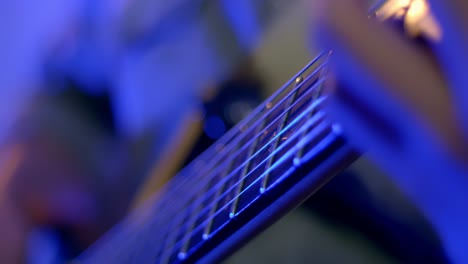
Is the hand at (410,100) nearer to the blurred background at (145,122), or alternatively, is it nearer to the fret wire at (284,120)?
the fret wire at (284,120)

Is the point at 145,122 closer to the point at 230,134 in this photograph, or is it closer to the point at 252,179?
the point at 230,134

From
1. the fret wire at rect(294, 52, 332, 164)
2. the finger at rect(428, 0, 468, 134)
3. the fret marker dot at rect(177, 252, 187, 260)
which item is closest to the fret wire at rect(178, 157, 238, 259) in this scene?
the fret marker dot at rect(177, 252, 187, 260)

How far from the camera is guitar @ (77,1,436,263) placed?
0.32 meters

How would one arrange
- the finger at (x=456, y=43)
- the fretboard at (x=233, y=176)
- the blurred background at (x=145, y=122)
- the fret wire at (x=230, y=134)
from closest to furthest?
1. the finger at (x=456, y=43)
2. the fretboard at (x=233, y=176)
3. the fret wire at (x=230, y=134)
4. the blurred background at (x=145, y=122)

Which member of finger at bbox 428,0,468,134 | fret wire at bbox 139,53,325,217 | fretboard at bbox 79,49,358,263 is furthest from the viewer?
fret wire at bbox 139,53,325,217

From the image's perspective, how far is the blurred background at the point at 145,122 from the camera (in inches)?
25.9

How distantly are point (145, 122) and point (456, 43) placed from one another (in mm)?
779

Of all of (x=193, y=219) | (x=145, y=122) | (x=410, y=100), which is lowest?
(x=410, y=100)

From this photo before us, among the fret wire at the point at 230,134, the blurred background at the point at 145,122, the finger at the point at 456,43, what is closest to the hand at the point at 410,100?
the finger at the point at 456,43

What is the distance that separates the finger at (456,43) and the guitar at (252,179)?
0.24ft

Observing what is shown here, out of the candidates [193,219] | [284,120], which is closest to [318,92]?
[284,120]

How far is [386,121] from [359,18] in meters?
0.06

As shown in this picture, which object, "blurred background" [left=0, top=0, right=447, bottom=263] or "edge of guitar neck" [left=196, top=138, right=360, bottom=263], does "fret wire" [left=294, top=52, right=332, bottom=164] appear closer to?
"edge of guitar neck" [left=196, top=138, right=360, bottom=263]

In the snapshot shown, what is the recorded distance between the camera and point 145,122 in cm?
97
